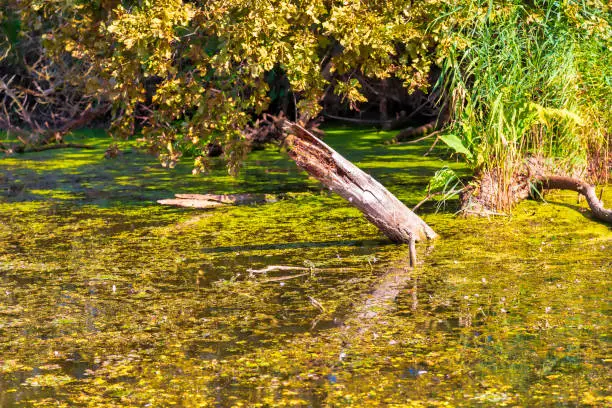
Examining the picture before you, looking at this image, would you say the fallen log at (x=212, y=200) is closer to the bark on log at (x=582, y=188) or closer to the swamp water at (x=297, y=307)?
the swamp water at (x=297, y=307)

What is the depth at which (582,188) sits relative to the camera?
31.7 ft

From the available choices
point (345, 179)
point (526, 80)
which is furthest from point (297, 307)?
point (526, 80)

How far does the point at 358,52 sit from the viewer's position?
9.43 meters

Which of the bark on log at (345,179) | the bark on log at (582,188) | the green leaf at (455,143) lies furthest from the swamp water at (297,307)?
the green leaf at (455,143)

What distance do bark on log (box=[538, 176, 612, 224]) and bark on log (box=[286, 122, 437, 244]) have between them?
5.73 feet

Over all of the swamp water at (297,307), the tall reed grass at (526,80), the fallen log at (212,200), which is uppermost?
the tall reed grass at (526,80)

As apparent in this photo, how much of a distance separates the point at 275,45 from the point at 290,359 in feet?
13.8

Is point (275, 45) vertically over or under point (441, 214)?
over

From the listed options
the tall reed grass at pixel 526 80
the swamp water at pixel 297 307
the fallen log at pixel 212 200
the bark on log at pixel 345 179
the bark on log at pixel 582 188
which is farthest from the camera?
the fallen log at pixel 212 200

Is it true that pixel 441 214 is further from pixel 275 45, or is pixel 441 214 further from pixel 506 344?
pixel 506 344

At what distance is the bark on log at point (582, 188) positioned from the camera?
9219 mm

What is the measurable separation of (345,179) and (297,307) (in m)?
1.92

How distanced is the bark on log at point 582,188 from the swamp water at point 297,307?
4.7 inches

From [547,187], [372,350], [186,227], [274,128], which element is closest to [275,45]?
[186,227]
